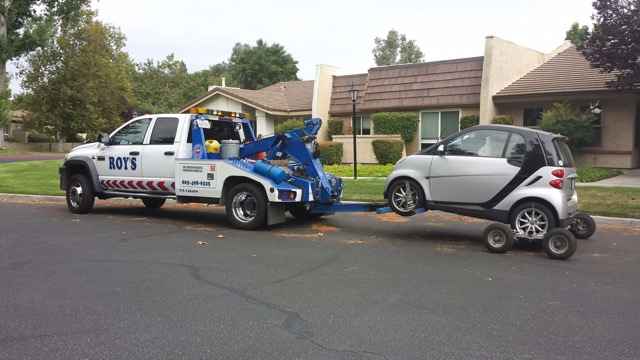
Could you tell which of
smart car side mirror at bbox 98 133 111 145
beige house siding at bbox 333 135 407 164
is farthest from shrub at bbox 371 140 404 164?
smart car side mirror at bbox 98 133 111 145

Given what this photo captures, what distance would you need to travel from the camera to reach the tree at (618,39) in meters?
15.7

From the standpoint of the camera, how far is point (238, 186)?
9.94 metres

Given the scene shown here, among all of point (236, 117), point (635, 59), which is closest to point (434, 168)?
point (236, 117)

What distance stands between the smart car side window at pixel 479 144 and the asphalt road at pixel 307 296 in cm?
145

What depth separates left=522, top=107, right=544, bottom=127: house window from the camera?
22.5m

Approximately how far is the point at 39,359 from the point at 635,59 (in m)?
17.1

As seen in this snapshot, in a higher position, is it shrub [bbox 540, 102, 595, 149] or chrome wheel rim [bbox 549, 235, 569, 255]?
shrub [bbox 540, 102, 595, 149]

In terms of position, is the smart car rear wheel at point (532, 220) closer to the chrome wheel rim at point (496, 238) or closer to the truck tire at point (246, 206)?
the chrome wheel rim at point (496, 238)

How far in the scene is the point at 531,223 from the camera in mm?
8102

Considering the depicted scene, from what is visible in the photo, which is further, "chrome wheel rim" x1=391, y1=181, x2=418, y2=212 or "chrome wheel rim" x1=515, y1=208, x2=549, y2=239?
"chrome wheel rim" x1=391, y1=181, x2=418, y2=212

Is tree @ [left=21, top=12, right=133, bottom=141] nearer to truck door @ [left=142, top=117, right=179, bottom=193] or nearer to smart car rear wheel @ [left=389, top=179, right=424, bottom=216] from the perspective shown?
truck door @ [left=142, top=117, right=179, bottom=193]

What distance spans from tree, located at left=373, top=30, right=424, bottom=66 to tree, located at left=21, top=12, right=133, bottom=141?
3137cm

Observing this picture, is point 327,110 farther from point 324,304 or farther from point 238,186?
point 324,304

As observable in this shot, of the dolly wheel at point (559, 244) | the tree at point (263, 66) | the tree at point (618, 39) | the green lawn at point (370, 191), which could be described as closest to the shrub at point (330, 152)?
the green lawn at point (370, 191)
